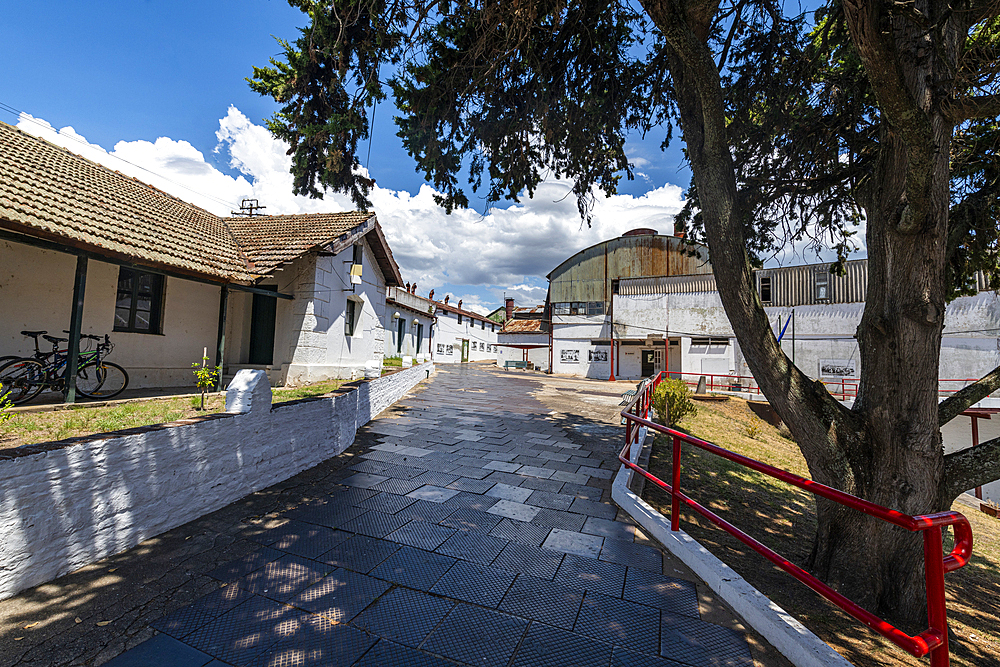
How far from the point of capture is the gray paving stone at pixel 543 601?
2641 mm

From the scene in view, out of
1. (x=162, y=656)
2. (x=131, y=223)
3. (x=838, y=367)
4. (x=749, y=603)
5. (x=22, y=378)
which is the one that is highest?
(x=131, y=223)

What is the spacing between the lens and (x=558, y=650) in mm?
2350

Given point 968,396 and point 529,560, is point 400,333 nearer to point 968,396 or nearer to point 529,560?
point 529,560

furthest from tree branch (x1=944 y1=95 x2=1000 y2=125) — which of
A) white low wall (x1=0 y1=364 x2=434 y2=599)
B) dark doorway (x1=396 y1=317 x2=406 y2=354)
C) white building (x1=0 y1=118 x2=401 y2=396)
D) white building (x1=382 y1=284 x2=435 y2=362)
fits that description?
dark doorway (x1=396 y1=317 x2=406 y2=354)

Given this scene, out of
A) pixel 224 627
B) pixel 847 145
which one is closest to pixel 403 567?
pixel 224 627

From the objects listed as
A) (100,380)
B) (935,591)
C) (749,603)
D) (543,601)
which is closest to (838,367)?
(749,603)

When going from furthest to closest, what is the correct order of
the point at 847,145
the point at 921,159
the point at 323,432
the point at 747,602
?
the point at 323,432 < the point at 847,145 < the point at 921,159 < the point at 747,602

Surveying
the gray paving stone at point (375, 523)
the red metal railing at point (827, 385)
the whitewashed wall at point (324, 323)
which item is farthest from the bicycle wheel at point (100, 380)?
the red metal railing at point (827, 385)

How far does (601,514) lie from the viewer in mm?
4312

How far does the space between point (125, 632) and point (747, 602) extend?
3.73 metres

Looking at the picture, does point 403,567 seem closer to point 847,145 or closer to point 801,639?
point 801,639

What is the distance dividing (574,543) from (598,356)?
82.2ft

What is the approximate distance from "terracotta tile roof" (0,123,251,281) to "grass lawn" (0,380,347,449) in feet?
7.87

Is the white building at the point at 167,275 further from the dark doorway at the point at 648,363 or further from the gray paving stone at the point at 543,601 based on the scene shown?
the dark doorway at the point at 648,363
